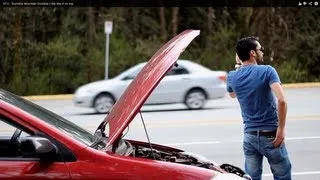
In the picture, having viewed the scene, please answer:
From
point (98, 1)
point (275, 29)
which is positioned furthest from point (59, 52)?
point (98, 1)

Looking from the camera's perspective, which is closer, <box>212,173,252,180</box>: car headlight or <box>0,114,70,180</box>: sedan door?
<box>0,114,70,180</box>: sedan door

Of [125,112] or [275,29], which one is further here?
[275,29]

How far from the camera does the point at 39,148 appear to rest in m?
3.54

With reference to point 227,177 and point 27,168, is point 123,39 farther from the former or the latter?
point 27,168

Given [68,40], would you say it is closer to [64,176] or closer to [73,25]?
[73,25]

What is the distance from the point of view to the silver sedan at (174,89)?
1460 centimetres

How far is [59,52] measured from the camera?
23.3m

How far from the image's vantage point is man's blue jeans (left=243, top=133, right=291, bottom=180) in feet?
15.9

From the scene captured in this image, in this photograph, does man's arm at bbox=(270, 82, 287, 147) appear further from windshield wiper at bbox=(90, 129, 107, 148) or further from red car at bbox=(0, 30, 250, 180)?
windshield wiper at bbox=(90, 129, 107, 148)

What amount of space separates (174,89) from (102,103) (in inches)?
76.1

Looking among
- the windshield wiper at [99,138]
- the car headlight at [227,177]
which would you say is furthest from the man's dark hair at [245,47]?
the windshield wiper at [99,138]

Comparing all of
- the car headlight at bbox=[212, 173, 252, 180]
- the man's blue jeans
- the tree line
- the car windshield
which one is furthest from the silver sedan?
the car headlight at bbox=[212, 173, 252, 180]

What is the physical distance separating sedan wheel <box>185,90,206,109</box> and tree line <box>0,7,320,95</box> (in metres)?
6.81

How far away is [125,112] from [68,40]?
20.5 m
